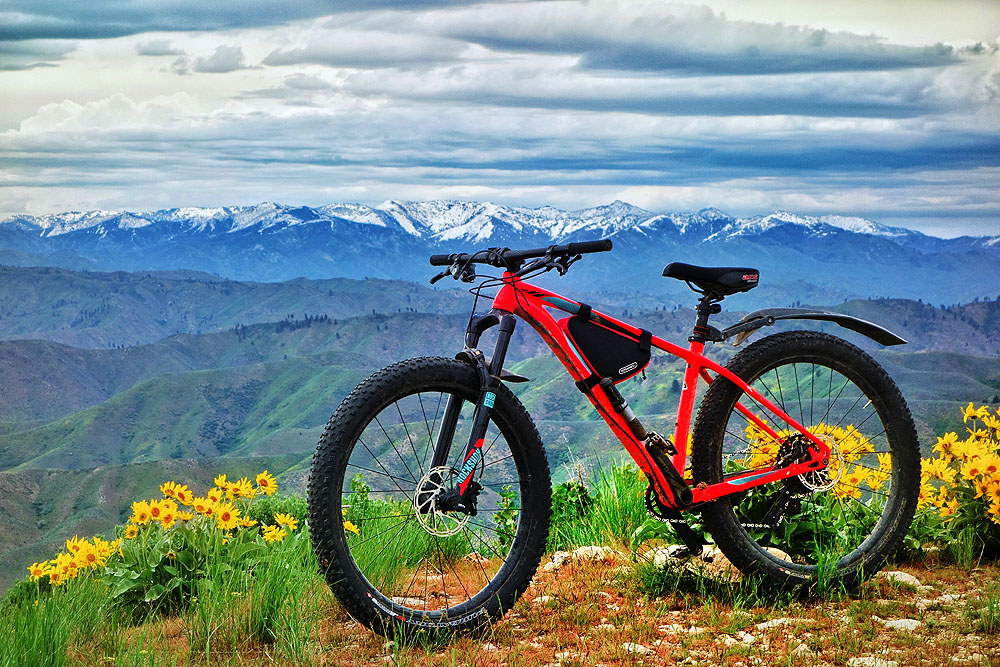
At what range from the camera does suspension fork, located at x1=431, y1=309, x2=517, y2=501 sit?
3857 mm

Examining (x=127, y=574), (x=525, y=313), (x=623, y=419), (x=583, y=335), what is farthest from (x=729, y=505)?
(x=127, y=574)

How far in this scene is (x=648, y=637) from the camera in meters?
4.00

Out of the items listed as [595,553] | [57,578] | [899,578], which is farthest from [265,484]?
[899,578]

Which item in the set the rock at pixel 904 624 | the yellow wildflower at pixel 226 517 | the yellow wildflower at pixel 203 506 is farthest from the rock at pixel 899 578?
the yellow wildflower at pixel 203 506

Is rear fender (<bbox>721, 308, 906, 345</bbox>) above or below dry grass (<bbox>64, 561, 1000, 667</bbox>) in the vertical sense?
above

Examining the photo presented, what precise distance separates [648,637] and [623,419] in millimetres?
1028

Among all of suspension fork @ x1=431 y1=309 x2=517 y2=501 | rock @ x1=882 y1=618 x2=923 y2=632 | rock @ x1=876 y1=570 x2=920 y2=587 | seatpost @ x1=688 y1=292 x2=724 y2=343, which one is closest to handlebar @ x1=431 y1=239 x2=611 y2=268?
suspension fork @ x1=431 y1=309 x2=517 y2=501

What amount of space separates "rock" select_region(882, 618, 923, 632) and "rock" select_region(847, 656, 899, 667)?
0.41 meters

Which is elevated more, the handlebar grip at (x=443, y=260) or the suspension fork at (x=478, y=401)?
the handlebar grip at (x=443, y=260)

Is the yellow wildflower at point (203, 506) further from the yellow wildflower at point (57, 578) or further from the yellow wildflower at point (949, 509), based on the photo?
the yellow wildflower at point (949, 509)

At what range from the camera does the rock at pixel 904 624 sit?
13.3 ft

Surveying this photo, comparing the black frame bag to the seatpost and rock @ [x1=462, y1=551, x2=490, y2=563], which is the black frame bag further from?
rock @ [x1=462, y1=551, x2=490, y2=563]

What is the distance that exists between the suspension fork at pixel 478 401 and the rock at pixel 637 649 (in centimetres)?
98

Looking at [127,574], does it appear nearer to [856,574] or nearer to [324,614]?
[324,614]
